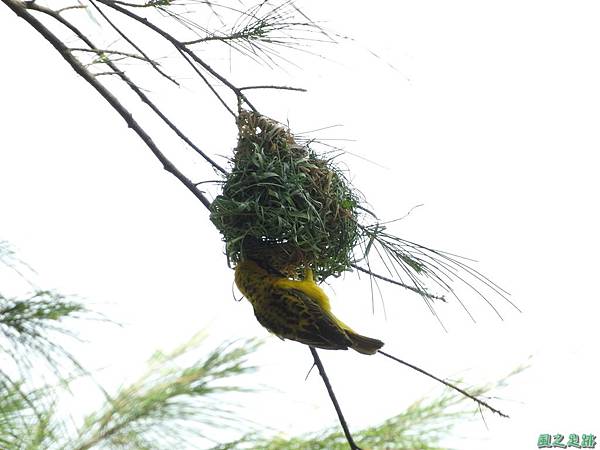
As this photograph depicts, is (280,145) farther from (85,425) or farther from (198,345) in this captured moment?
(85,425)

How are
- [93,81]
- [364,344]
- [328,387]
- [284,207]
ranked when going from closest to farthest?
[364,344] < [284,207] < [328,387] < [93,81]

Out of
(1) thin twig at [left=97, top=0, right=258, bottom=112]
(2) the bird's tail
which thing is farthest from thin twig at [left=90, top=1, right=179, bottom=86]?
(2) the bird's tail

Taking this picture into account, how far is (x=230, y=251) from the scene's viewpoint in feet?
5.48

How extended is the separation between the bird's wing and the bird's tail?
1cm

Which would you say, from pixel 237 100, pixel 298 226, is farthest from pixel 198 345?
pixel 237 100

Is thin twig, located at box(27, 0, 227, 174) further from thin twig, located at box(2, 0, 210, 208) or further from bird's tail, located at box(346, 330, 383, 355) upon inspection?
bird's tail, located at box(346, 330, 383, 355)

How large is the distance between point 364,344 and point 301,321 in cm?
12

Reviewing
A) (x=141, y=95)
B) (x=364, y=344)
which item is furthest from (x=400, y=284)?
(x=141, y=95)

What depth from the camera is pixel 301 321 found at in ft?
4.99

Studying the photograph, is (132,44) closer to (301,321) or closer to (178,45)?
(178,45)

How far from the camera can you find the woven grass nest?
1631 mm

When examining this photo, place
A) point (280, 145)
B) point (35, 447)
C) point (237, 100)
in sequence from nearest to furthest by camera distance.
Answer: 1. point (35, 447)
2. point (280, 145)
3. point (237, 100)

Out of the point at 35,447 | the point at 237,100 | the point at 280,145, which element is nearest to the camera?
the point at 35,447

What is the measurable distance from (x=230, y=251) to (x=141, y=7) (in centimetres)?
60
